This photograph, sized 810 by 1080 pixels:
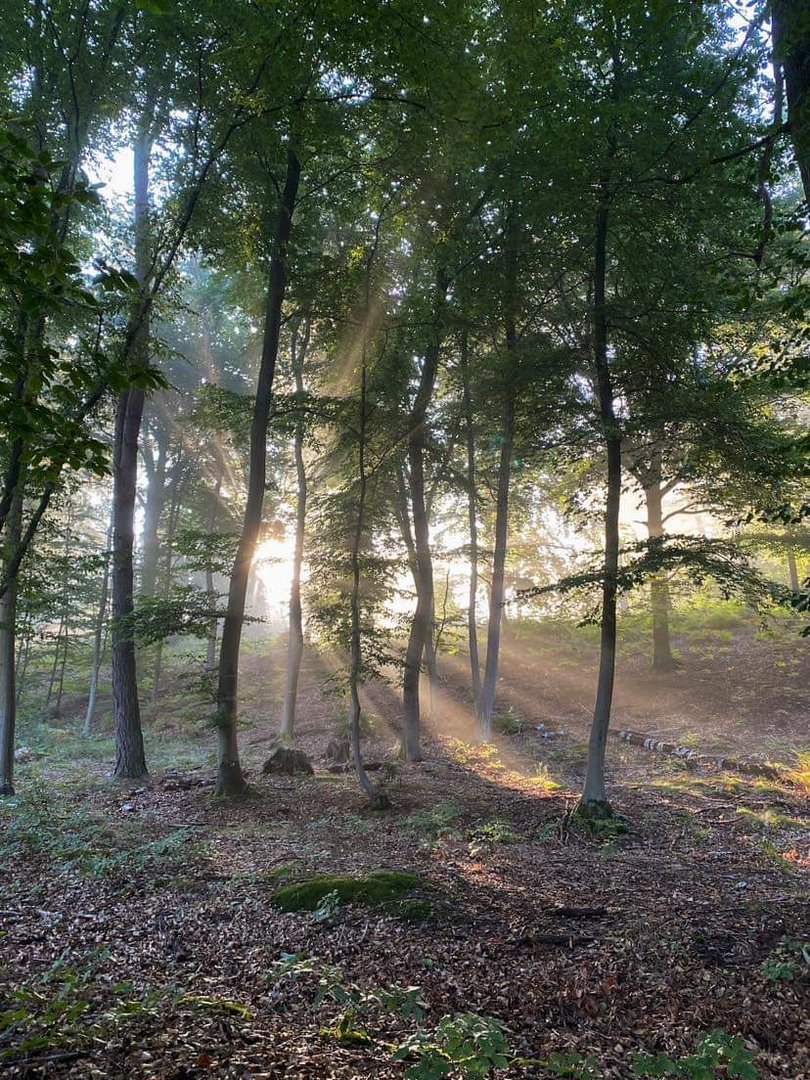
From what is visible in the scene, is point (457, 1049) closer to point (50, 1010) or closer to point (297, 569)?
point (50, 1010)

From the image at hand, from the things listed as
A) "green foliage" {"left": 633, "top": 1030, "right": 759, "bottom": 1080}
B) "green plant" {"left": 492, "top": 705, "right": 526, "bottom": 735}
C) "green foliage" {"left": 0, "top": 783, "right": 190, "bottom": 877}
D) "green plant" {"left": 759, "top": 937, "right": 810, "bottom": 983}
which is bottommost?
"green plant" {"left": 492, "top": 705, "right": 526, "bottom": 735}

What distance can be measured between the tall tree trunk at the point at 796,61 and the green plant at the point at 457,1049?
6092 millimetres

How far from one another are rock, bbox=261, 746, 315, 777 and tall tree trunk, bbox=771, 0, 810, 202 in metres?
11.9

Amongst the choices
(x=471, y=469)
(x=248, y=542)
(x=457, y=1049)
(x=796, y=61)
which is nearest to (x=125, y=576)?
(x=248, y=542)

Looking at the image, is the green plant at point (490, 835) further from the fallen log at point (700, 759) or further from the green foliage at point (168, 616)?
the fallen log at point (700, 759)

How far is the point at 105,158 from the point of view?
978 cm

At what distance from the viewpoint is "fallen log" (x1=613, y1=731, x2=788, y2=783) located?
11.5 metres

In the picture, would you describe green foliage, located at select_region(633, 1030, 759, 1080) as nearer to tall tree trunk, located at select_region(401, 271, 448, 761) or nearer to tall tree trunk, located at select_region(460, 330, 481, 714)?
tall tree trunk, located at select_region(460, 330, 481, 714)

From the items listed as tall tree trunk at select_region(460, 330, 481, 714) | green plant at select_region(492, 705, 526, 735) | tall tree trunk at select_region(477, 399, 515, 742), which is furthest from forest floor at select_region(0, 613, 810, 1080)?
green plant at select_region(492, 705, 526, 735)

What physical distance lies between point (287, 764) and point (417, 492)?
669cm

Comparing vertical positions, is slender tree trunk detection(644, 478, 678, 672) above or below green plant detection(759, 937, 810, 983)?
above

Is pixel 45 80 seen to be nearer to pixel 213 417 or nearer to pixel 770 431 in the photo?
pixel 213 417

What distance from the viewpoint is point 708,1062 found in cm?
301

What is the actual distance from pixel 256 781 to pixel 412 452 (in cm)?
784
